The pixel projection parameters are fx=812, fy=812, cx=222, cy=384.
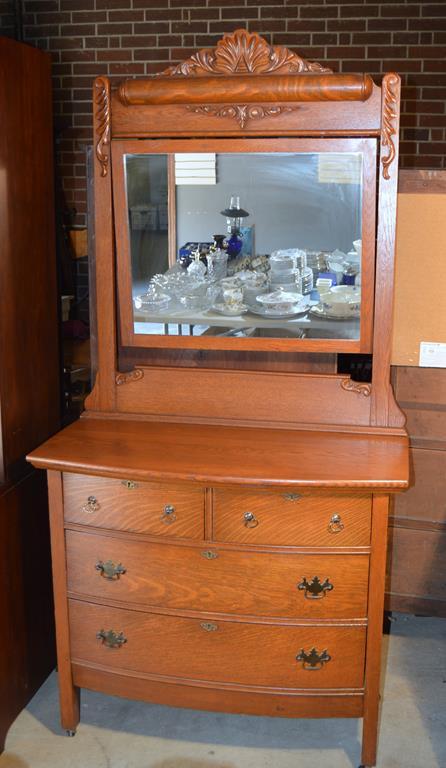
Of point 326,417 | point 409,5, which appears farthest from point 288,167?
point 409,5

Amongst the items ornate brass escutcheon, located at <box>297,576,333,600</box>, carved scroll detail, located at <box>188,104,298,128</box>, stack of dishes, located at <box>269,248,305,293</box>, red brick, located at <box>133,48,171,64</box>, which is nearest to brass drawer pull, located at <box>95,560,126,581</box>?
ornate brass escutcheon, located at <box>297,576,333,600</box>

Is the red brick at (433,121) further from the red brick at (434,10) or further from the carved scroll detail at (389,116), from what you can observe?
the carved scroll detail at (389,116)

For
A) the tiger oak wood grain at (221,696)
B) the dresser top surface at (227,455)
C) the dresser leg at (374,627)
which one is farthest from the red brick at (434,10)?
the tiger oak wood grain at (221,696)

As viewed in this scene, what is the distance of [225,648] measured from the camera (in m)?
2.22

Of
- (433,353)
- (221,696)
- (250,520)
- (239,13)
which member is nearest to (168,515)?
(250,520)

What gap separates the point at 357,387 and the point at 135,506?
72cm

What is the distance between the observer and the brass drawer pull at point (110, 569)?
2.24 metres

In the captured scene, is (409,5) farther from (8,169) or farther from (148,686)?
(148,686)

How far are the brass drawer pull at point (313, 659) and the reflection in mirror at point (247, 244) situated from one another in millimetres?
876

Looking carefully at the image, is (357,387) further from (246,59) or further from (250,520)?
(246,59)

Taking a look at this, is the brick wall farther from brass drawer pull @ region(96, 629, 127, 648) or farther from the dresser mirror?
brass drawer pull @ region(96, 629, 127, 648)

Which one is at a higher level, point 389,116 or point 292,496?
point 389,116

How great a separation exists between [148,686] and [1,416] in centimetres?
88

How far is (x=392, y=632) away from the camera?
2.90 metres
